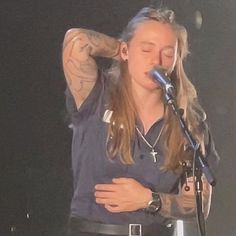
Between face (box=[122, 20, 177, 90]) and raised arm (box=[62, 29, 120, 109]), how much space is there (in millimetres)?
53

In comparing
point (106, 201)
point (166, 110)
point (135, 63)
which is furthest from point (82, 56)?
point (106, 201)

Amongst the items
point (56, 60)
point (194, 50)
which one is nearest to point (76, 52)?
point (56, 60)

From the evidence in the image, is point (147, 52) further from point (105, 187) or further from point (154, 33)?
point (105, 187)

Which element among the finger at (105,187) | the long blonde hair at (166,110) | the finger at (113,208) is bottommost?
the finger at (113,208)

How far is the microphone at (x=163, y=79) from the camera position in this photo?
1.34 meters

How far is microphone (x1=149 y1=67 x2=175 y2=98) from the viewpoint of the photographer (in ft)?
4.39

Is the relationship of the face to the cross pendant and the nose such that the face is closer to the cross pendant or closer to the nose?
the nose

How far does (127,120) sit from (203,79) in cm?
24

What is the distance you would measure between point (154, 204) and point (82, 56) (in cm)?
41

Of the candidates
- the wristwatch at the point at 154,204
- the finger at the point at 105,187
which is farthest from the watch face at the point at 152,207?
the finger at the point at 105,187

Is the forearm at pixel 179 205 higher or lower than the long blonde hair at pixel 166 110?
lower

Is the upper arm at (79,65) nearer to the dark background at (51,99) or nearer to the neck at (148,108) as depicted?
the dark background at (51,99)

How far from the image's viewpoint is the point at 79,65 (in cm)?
151

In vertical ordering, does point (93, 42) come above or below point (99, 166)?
above
